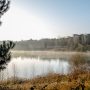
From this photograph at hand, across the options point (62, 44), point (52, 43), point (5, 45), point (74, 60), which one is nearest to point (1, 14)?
point (5, 45)

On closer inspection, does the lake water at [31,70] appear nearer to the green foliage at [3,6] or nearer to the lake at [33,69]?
the lake at [33,69]

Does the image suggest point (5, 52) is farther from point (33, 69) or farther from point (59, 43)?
point (59, 43)

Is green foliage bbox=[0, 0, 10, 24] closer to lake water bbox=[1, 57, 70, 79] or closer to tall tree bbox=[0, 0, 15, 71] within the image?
tall tree bbox=[0, 0, 15, 71]

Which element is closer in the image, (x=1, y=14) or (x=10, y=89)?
(x=1, y=14)

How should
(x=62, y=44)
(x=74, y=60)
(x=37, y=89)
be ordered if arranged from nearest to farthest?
(x=37, y=89), (x=74, y=60), (x=62, y=44)

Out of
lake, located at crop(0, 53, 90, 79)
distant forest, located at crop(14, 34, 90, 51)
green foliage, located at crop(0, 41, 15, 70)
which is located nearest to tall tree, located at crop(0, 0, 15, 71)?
green foliage, located at crop(0, 41, 15, 70)

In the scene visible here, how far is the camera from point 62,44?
289ft

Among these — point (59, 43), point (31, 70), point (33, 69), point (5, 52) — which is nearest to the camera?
point (5, 52)

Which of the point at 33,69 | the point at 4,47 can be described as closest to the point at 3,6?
the point at 4,47

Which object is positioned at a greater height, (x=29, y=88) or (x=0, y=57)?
(x=0, y=57)

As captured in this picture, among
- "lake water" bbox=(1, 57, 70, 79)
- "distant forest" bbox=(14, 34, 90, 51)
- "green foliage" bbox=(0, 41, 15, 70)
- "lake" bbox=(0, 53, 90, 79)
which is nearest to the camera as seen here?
"green foliage" bbox=(0, 41, 15, 70)

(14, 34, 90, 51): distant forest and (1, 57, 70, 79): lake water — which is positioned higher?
(14, 34, 90, 51): distant forest

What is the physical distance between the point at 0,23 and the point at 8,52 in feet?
4.09

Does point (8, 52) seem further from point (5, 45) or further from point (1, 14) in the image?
point (1, 14)
